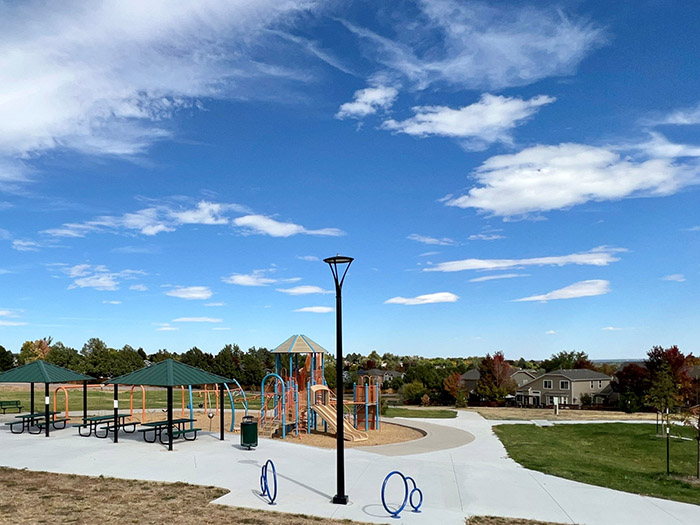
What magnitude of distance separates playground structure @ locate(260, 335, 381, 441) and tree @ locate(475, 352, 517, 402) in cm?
2859

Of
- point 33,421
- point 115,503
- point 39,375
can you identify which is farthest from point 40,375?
point 115,503

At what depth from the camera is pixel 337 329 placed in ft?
40.7

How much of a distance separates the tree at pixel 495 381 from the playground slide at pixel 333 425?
32473mm

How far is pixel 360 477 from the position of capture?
15047 millimetres

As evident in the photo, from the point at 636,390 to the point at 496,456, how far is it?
33782 millimetres

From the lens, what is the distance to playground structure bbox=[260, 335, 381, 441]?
2383 cm

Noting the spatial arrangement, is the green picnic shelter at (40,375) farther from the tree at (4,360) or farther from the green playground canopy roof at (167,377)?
the tree at (4,360)

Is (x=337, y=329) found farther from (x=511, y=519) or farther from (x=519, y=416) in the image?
(x=519, y=416)

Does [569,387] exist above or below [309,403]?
below

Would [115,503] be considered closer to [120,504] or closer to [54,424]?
[120,504]

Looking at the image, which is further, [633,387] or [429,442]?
[633,387]

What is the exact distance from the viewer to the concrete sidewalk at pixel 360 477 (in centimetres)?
1195

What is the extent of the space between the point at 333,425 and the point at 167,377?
7.82 metres

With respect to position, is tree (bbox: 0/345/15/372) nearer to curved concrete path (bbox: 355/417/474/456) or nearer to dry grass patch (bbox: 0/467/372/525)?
curved concrete path (bbox: 355/417/474/456)
